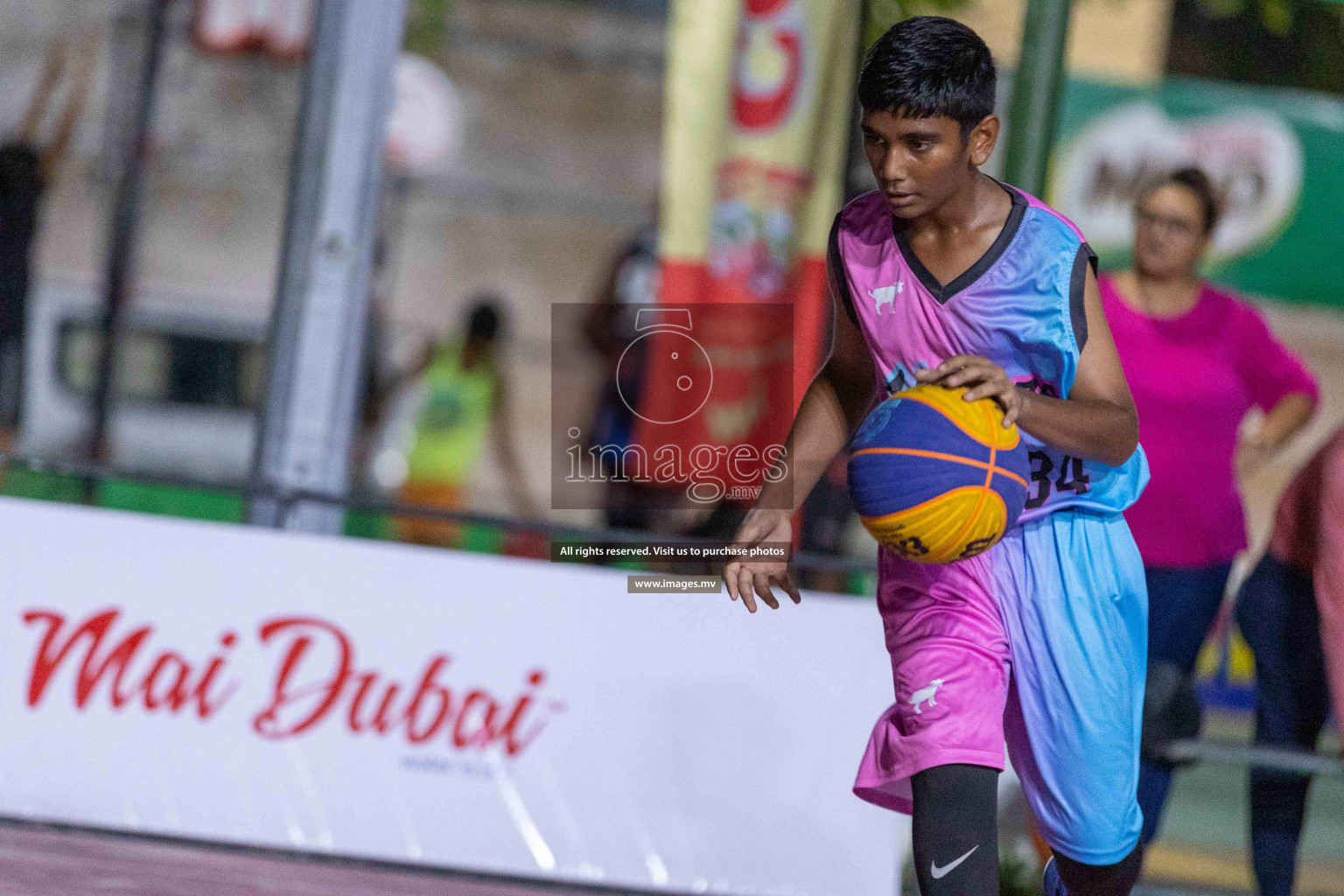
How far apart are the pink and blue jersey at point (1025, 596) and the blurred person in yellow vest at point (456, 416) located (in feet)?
24.5

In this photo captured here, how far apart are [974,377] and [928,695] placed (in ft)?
2.30

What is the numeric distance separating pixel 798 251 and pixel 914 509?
398 cm

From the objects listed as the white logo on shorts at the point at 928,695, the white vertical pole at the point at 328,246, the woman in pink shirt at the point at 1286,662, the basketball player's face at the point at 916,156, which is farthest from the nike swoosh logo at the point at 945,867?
the white vertical pole at the point at 328,246

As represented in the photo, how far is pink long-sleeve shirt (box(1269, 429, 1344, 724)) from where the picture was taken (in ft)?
15.9

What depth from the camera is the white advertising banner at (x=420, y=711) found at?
515 cm

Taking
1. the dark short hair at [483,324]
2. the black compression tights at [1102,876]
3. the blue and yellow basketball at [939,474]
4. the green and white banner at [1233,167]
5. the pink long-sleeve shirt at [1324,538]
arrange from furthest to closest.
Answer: the green and white banner at [1233,167] → the dark short hair at [483,324] → the pink long-sleeve shirt at [1324,538] → the black compression tights at [1102,876] → the blue and yellow basketball at [939,474]

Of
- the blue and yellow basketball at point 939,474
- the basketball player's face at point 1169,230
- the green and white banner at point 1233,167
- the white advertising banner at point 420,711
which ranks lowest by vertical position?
the white advertising banner at point 420,711

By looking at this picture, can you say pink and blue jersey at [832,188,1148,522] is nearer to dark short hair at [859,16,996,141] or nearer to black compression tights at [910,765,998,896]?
dark short hair at [859,16,996,141]

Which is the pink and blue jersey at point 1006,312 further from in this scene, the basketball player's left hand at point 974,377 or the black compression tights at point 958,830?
the black compression tights at point 958,830

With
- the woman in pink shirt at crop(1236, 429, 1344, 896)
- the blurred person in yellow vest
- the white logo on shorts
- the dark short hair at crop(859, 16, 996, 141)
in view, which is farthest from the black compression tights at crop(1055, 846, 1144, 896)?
the blurred person in yellow vest

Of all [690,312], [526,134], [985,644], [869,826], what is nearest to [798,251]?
[690,312]

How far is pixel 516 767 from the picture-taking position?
17.2 feet

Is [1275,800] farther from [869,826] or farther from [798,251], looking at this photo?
[798,251]

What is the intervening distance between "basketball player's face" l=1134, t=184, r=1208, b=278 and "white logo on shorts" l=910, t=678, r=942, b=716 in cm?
268
